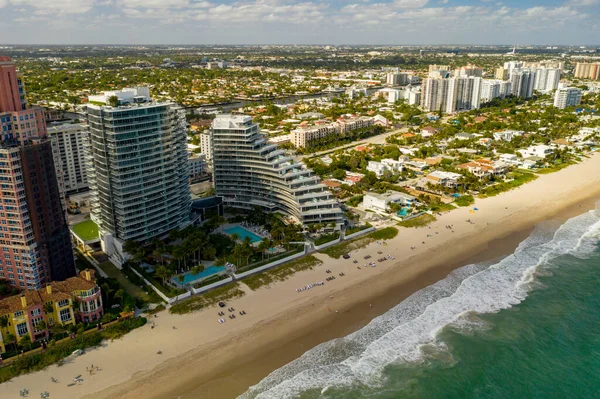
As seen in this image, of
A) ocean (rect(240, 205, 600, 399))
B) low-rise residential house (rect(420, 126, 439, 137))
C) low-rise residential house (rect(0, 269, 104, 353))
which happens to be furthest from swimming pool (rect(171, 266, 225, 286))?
low-rise residential house (rect(420, 126, 439, 137))

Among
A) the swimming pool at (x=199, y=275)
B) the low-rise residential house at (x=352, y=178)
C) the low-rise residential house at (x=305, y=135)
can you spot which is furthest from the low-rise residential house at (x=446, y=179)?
the swimming pool at (x=199, y=275)

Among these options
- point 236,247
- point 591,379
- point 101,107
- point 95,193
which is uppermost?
point 101,107

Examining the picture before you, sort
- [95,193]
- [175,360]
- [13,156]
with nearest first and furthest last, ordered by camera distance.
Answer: [175,360], [13,156], [95,193]

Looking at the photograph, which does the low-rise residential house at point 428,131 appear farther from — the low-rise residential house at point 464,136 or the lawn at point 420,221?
the lawn at point 420,221

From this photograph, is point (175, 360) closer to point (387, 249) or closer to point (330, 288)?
point (330, 288)

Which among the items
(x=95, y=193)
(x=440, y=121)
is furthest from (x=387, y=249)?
(x=440, y=121)

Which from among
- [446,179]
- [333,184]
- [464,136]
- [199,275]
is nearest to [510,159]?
[464,136]

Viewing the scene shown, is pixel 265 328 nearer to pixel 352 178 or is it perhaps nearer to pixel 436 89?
pixel 352 178
